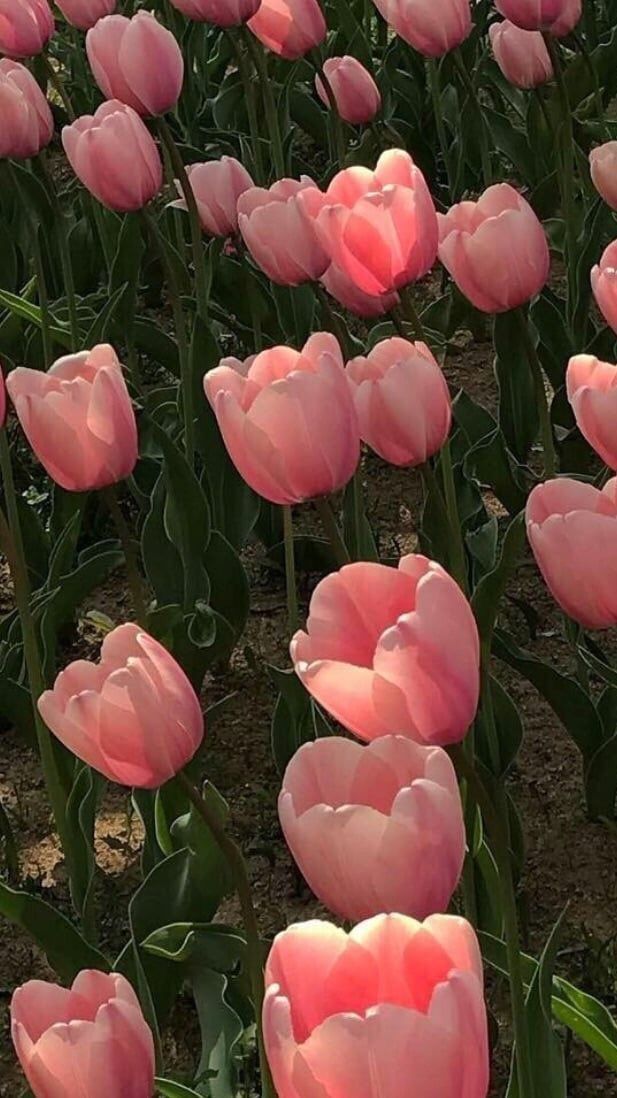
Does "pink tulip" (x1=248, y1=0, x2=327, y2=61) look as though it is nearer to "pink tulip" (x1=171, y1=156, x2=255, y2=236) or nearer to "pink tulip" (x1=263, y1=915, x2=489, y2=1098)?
"pink tulip" (x1=171, y1=156, x2=255, y2=236)

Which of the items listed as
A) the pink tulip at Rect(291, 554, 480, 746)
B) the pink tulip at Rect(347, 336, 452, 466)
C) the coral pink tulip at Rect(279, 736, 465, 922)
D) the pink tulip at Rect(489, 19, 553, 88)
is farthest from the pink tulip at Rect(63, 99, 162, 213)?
the coral pink tulip at Rect(279, 736, 465, 922)

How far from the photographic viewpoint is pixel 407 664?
93cm

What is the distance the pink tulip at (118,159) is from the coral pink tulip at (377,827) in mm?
1292

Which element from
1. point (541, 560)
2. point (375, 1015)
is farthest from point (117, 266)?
point (375, 1015)

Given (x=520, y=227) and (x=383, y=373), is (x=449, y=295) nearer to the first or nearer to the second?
(x=520, y=227)

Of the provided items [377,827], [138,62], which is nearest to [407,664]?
[377,827]

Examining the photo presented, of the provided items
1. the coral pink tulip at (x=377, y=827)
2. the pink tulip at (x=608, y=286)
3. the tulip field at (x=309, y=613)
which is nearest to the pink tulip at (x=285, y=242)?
the tulip field at (x=309, y=613)

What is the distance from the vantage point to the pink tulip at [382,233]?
5.15 ft

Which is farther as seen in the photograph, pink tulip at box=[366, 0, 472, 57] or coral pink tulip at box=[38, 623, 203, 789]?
pink tulip at box=[366, 0, 472, 57]

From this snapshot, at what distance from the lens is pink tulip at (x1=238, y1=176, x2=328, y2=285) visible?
182 centimetres

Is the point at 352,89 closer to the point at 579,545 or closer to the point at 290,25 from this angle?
the point at 290,25

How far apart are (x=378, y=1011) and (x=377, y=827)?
177 millimetres

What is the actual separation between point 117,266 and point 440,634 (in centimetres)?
189

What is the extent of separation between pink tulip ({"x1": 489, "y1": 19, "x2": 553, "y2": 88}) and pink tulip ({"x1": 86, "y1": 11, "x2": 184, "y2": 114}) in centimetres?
72
